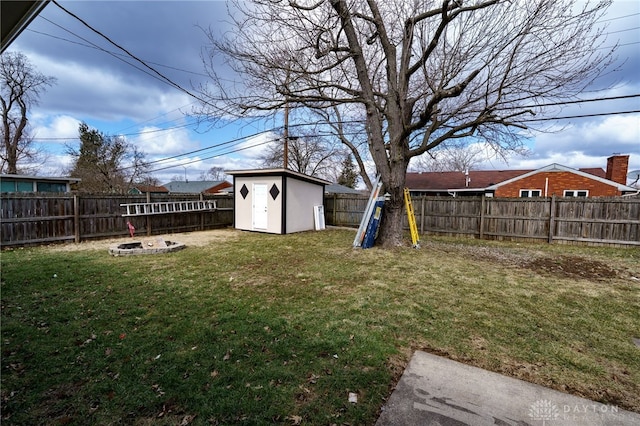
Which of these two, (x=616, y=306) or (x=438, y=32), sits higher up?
(x=438, y=32)

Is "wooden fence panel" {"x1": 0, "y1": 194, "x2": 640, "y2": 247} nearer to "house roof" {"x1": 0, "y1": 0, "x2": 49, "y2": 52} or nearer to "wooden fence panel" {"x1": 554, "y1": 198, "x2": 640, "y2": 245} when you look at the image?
"wooden fence panel" {"x1": 554, "y1": 198, "x2": 640, "y2": 245}

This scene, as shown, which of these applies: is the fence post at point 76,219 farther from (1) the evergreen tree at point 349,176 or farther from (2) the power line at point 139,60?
(1) the evergreen tree at point 349,176

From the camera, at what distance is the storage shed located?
1034cm

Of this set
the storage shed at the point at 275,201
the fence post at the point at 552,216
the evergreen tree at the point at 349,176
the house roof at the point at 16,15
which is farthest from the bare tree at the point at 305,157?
the house roof at the point at 16,15

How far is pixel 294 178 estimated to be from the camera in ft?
35.4

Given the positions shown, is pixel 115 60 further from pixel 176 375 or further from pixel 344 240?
pixel 176 375

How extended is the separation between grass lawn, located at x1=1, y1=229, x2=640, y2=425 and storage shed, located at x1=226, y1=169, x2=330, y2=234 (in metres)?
4.91

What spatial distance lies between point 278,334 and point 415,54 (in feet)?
24.4

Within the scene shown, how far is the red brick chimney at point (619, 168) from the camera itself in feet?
50.2

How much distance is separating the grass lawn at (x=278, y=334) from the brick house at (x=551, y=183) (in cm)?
1246

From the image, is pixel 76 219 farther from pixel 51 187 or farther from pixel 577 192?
pixel 577 192

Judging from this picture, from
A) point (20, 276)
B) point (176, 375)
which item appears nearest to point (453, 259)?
point (176, 375)

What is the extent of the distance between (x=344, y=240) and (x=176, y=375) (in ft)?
→ 23.1

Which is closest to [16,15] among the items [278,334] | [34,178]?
[278,334]
